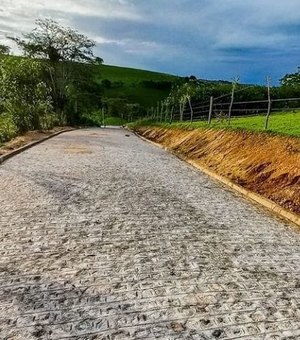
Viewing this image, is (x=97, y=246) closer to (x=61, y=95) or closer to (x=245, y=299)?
(x=245, y=299)

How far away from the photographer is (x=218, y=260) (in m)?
4.33

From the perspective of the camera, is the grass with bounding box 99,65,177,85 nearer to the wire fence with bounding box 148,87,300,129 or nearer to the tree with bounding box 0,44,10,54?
the wire fence with bounding box 148,87,300,129

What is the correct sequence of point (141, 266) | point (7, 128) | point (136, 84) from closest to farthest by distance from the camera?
point (141, 266), point (7, 128), point (136, 84)

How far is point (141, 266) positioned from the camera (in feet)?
13.3

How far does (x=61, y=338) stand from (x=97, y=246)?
1.79m

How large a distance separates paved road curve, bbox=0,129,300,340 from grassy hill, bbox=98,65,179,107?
70870 millimetres

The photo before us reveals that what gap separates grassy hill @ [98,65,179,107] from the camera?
80750 mm

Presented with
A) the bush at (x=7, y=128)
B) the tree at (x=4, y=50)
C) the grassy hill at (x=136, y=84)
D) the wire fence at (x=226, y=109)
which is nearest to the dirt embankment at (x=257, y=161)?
the wire fence at (x=226, y=109)

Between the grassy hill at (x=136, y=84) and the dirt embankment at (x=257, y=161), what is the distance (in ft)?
210

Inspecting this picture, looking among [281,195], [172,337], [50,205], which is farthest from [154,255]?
[281,195]

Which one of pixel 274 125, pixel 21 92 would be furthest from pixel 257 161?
pixel 21 92

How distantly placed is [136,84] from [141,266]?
85098mm

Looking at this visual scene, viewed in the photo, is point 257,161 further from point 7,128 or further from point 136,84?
point 136,84

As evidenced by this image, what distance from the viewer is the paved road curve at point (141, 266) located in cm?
302
